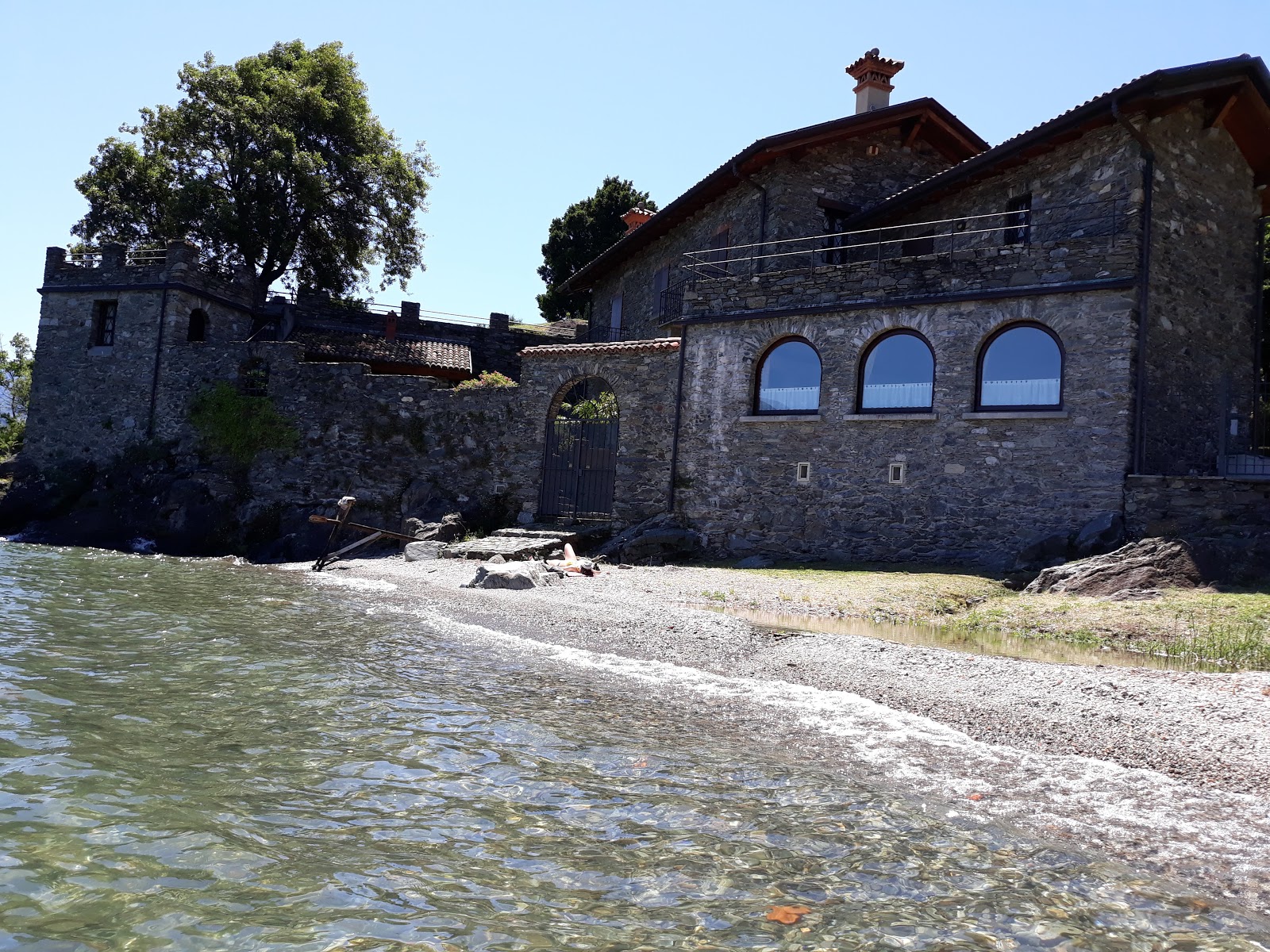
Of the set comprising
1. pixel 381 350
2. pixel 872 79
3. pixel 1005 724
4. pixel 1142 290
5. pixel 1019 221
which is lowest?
pixel 1005 724

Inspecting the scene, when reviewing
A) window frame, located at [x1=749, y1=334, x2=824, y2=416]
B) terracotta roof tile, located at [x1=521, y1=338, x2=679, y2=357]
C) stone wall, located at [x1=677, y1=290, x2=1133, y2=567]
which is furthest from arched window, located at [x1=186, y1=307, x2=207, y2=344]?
window frame, located at [x1=749, y1=334, x2=824, y2=416]

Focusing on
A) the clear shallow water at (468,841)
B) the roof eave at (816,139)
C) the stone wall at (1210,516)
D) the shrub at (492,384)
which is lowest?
the clear shallow water at (468,841)

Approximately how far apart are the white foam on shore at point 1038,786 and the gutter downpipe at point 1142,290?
9.53 metres

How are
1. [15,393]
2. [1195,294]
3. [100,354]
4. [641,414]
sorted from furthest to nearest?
[15,393] → [100,354] → [641,414] → [1195,294]

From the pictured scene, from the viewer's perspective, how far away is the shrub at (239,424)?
82.0 feet

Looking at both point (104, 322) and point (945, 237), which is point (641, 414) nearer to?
point (945, 237)

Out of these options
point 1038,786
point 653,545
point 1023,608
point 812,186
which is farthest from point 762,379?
point 1038,786

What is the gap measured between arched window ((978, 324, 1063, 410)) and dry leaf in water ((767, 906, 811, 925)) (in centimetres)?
1354

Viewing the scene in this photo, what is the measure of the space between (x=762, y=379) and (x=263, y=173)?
20616 mm

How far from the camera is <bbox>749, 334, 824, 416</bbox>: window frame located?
1781cm

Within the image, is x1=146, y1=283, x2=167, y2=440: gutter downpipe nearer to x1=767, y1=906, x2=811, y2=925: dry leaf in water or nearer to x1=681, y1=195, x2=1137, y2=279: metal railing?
x1=681, y1=195, x2=1137, y2=279: metal railing

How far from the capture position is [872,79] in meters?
22.9

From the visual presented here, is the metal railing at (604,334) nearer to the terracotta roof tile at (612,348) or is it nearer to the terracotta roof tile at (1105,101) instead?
the terracotta roof tile at (612,348)

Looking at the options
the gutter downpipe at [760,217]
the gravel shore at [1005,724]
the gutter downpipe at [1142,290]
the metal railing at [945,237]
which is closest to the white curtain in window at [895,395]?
the metal railing at [945,237]
